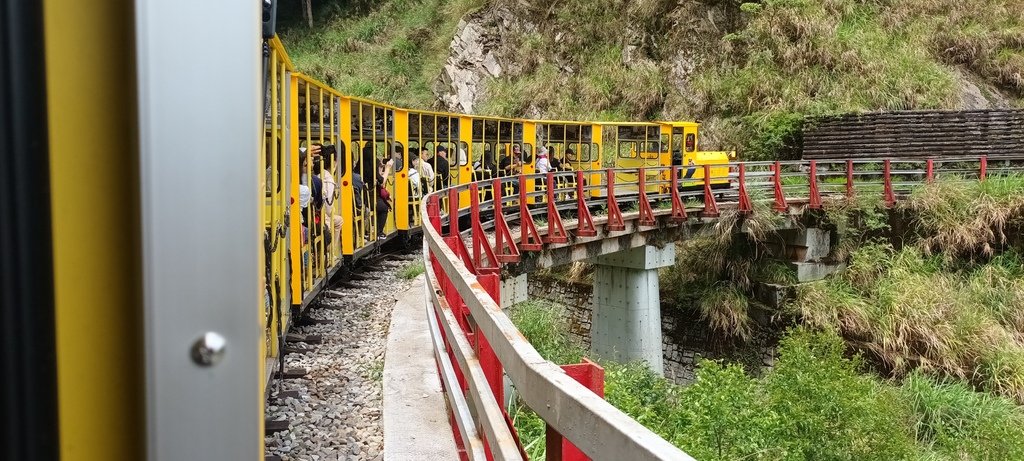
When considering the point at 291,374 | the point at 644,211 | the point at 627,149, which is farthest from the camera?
the point at 627,149

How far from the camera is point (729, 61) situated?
3216 cm

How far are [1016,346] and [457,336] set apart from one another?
16.0m

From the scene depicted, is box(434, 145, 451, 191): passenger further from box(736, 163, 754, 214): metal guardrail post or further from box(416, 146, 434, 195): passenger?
box(736, 163, 754, 214): metal guardrail post

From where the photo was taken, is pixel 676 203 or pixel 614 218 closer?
pixel 614 218

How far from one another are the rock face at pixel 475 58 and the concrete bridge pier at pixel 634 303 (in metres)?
20.6

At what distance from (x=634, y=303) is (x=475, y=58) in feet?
74.5

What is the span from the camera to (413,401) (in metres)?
5.88

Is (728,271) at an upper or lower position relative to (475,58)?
lower

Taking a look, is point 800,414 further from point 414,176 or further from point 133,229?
point 133,229

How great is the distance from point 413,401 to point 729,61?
28.9 m

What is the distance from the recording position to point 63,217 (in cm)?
112

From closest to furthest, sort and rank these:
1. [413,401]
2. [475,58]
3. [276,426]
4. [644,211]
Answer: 1. [276,426]
2. [413,401]
3. [644,211]
4. [475,58]

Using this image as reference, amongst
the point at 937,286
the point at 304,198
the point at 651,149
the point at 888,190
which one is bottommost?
the point at 937,286

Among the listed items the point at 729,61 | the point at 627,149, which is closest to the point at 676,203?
the point at 627,149
